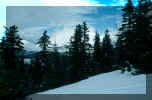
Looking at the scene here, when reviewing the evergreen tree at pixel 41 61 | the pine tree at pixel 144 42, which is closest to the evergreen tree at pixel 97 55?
the evergreen tree at pixel 41 61

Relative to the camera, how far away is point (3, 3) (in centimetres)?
814

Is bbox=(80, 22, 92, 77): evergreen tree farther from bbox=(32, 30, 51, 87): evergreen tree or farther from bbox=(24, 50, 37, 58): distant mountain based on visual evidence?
bbox=(24, 50, 37, 58): distant mountain

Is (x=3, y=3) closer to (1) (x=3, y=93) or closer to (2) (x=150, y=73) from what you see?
(1) (x=3, y=93)

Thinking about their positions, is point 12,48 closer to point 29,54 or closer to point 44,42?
point 29,54

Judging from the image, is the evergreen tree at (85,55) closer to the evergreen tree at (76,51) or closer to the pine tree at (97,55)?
the evergreen tree at (76,51)

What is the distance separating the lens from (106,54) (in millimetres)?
23969

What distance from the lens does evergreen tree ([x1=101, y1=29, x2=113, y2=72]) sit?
77.4ft

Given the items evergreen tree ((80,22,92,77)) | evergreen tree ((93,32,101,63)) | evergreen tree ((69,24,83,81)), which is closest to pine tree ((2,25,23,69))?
evergreen tree ((69,24,83,81))

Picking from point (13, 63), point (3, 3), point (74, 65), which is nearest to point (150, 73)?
point (3, 3)

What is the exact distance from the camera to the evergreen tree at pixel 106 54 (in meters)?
23.6

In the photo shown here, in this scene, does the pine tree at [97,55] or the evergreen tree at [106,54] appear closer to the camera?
the evergreen tree at [106,54]

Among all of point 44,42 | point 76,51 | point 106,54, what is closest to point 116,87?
point 76,51

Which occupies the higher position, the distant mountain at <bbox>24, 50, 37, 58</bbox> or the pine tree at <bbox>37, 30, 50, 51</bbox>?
the pine tree at <bbox>37, 30, 50, 51</bbox>

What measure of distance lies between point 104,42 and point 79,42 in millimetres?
3653
